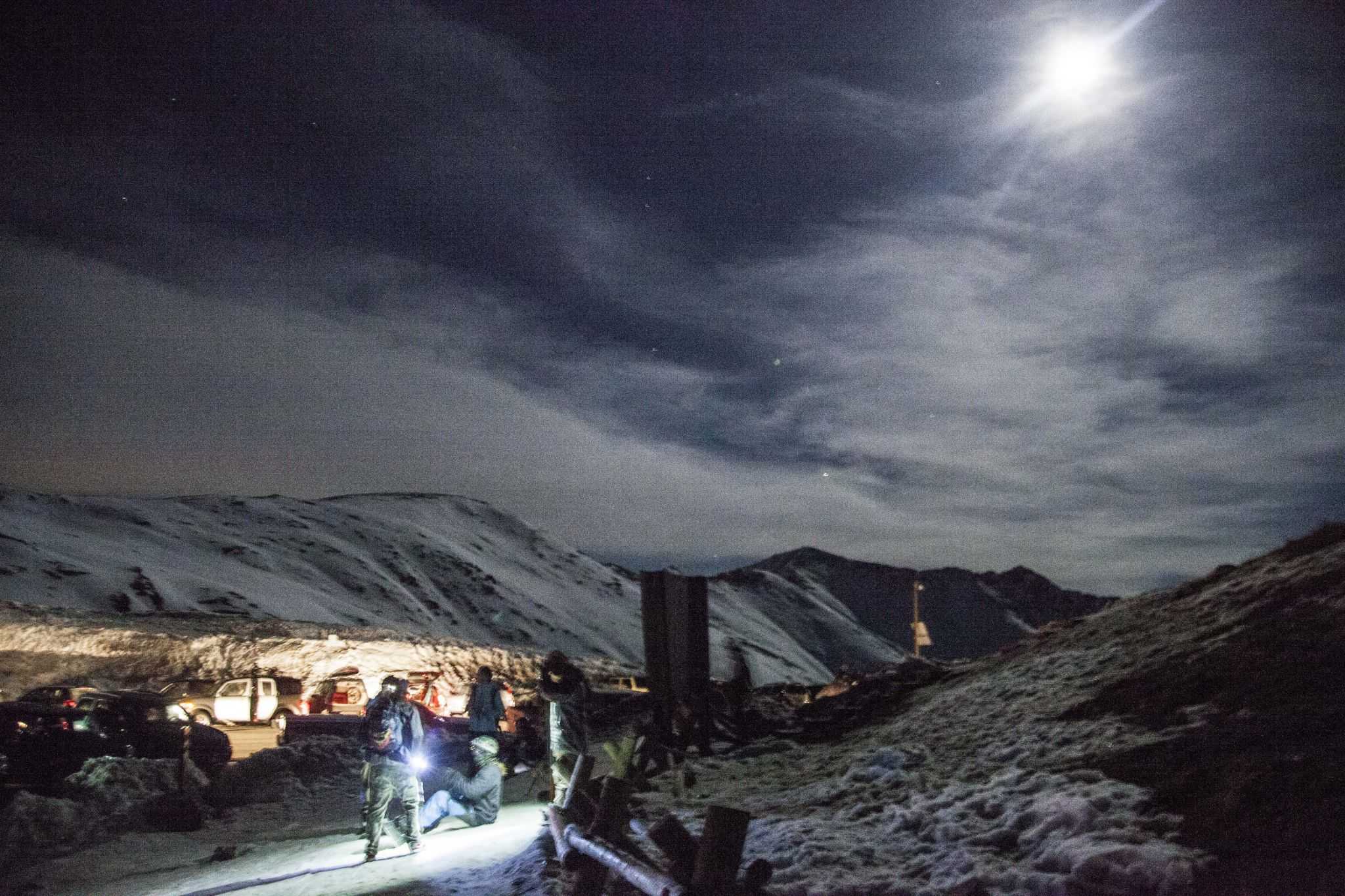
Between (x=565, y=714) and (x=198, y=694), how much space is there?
10.7 metres

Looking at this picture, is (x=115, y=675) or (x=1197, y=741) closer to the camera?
(x=1197, y=741)

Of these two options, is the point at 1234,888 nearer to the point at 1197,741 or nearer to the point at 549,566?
the point at 1197,741

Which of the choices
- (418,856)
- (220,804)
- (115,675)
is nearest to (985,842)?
(418,856)

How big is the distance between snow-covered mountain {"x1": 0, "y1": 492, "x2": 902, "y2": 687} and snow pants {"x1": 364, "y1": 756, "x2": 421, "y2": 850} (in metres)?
19.3

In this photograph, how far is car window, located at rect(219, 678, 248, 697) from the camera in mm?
17325

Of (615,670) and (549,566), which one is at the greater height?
(549,566)

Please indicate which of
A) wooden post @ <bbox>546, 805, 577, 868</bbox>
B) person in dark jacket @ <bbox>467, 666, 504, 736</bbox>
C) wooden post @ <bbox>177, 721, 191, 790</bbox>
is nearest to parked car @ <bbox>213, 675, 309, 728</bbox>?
wooden post @ <bbox>177, 721, 191, 790</bbox>

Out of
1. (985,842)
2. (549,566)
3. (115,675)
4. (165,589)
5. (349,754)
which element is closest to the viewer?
(985,842)

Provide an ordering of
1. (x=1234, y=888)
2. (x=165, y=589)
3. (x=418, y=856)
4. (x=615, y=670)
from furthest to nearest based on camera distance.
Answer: (x=165, y=589) < (x=615, y=670) < (x=418, y=856) < (x=1234, y=888)

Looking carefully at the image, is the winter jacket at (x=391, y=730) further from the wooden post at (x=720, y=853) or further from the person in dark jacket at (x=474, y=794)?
the wooden post at (x=720, y=853)

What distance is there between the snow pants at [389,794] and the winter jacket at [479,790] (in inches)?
53.9

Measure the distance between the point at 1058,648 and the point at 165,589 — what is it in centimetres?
3978

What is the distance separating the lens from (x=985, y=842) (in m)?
6.69

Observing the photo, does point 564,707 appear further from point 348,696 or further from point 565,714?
point 348,696
